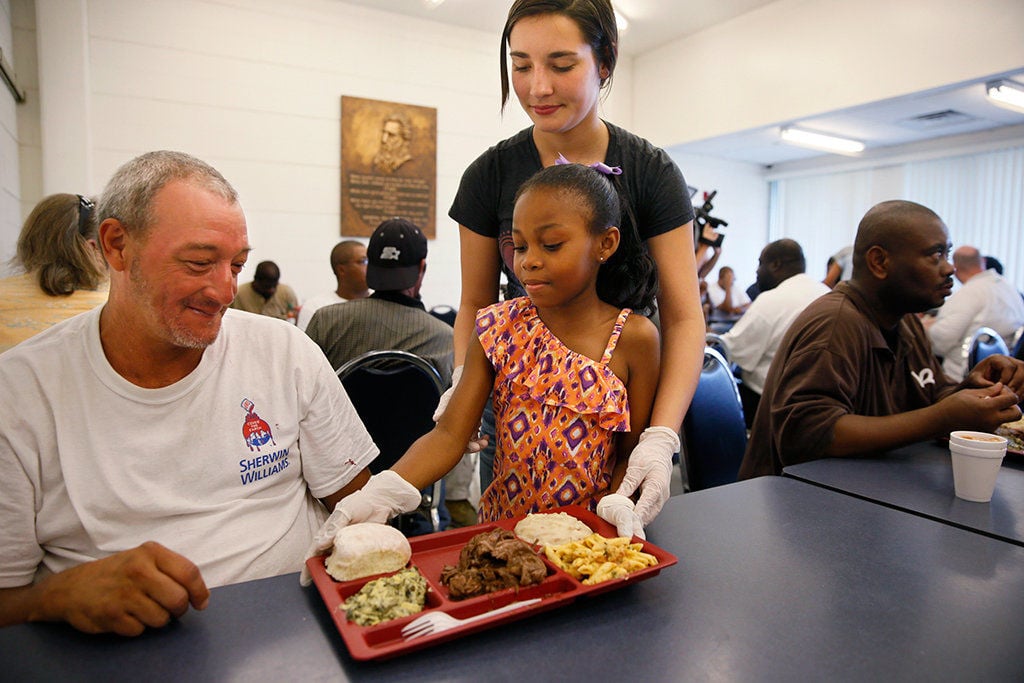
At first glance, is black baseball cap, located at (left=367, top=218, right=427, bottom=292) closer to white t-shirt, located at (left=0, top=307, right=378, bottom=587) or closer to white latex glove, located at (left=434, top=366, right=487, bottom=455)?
white latex glove, located at (left=434, top=366, right=487, bottom=455)

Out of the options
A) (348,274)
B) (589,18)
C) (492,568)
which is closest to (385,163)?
(348,274)

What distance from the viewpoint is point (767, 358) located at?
3.66 metres

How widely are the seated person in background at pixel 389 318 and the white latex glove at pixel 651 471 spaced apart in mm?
1464

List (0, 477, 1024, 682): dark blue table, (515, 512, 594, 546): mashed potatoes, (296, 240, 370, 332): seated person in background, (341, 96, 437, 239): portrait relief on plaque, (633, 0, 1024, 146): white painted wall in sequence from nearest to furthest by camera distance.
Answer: (0, 477, 1024, 682): dark blue table < (515, 512, 594, 546): mashed potatoes < (296, 240, 370, 332): seated person in background < (633, 0, 1024, 146): white painted wall < (341, 96, 437, 239): portrait relief on plaque

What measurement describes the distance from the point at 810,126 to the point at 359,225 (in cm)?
482

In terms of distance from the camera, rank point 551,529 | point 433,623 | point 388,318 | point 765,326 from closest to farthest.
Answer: point 433,623 < point 551,529 < point 388,318 < point 765,326

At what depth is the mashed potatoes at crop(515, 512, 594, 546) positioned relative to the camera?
0.97m

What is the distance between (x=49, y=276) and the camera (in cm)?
212

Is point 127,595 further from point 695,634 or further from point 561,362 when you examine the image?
point 561,362

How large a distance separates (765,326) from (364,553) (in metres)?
3.25

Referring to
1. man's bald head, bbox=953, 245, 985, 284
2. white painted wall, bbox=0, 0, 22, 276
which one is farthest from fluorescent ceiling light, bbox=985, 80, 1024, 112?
white painted wall, bbox=0, 0, 22, 276

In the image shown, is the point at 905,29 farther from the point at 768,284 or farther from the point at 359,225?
the point at 359,225

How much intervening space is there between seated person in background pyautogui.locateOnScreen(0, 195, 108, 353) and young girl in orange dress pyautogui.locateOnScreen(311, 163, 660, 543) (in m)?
1.54

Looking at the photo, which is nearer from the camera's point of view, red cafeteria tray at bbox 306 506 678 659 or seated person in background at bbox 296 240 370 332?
Result: red cafeteria tray at bbox 306 506 678 659
